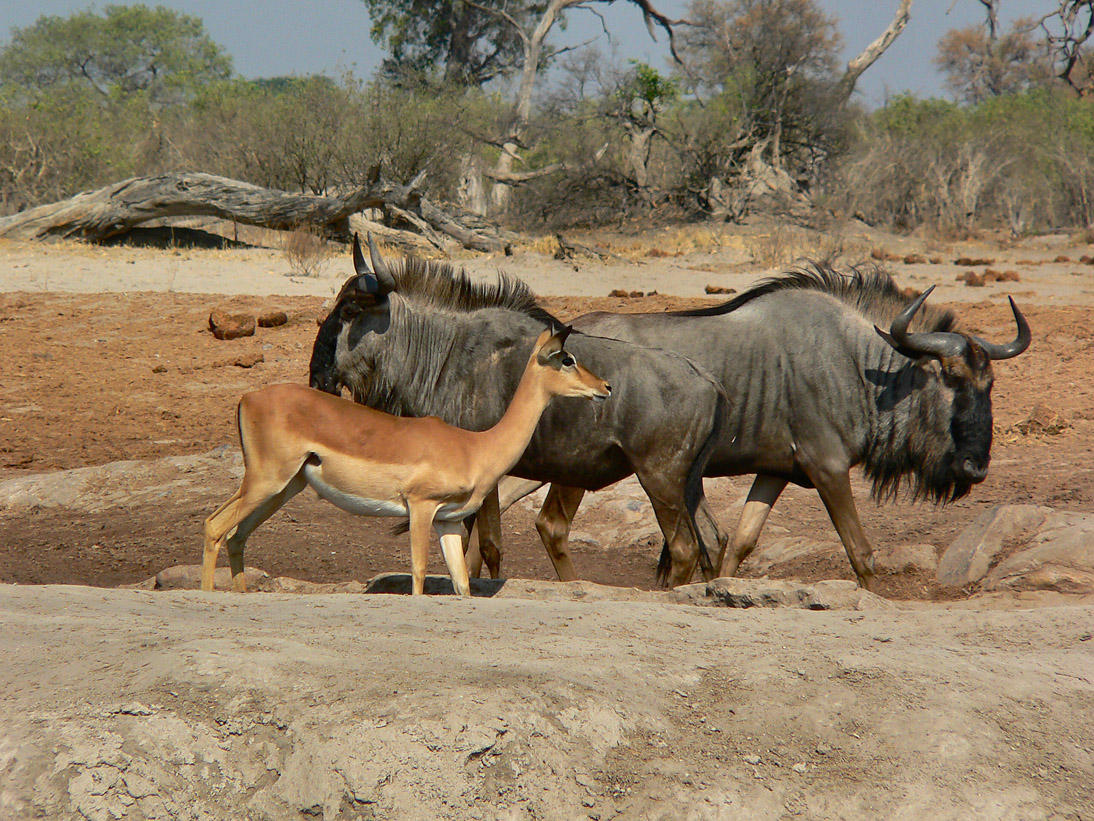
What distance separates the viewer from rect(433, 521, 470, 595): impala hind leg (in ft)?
17.1

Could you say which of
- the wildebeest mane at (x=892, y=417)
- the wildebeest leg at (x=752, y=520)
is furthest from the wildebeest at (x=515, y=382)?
the wildebeest mane at (x=892, y=417)

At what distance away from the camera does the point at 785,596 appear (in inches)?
196

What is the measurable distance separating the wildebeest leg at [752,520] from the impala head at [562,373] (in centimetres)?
192

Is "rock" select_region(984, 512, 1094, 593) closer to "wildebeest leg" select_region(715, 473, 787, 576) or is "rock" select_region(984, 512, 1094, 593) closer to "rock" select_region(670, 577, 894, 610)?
"rock" select_region(670, 577, 894, 610)

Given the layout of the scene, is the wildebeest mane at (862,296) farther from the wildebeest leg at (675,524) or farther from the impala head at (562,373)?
the impala head at (562,373)

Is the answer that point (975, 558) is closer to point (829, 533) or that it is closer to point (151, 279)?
point (829, 533)

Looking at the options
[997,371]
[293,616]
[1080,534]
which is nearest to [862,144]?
[997,371]

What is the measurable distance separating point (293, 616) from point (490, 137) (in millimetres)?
29427

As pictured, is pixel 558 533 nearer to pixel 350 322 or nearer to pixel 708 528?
pixel 708 528

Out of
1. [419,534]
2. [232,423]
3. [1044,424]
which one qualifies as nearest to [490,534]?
[419,534]

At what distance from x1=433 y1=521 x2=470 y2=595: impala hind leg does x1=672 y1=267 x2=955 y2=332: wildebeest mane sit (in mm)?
2201

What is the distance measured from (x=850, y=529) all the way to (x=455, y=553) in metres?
2.45

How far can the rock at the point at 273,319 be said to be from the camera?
45.8ft

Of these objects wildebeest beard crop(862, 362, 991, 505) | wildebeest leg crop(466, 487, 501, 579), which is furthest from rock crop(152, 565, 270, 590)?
wildebeest beard crop(862, 362, 991, 505)
